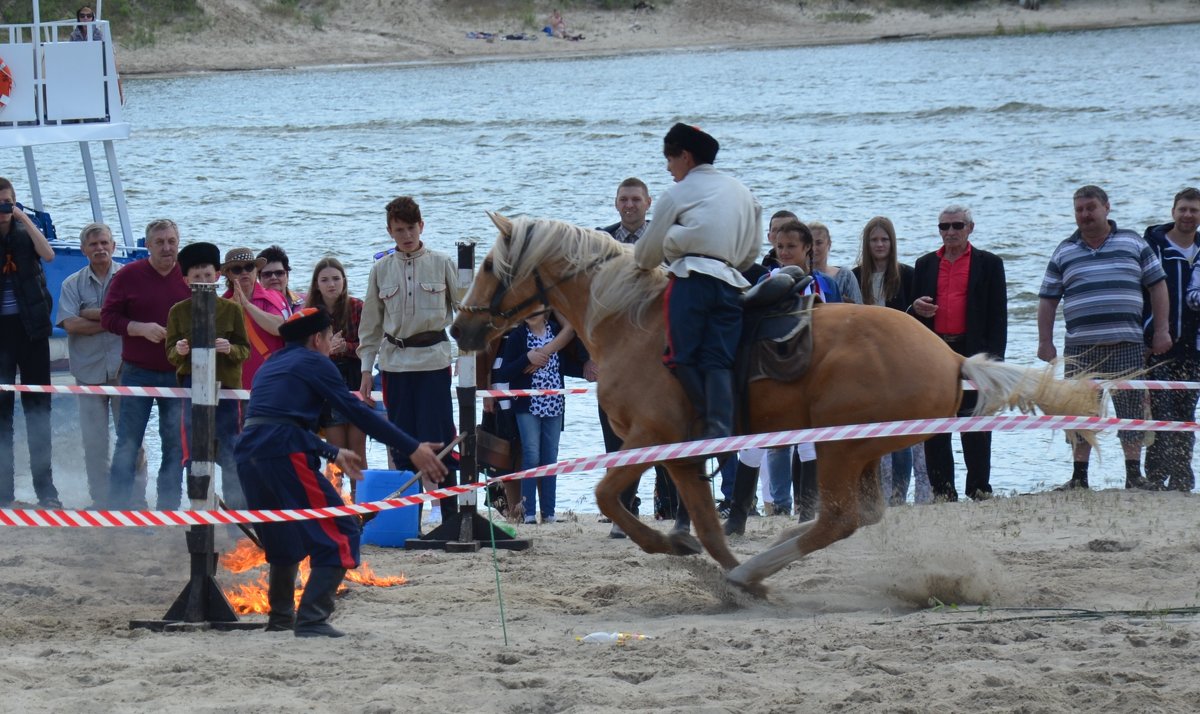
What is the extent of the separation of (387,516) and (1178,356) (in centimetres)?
566

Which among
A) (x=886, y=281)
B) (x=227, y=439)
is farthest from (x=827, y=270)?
(x=227, y=439)

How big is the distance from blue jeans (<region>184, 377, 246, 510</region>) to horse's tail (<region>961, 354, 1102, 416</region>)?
15.6 feet

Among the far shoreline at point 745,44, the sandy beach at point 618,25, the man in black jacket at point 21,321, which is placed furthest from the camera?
the far shoreline at point 745,44

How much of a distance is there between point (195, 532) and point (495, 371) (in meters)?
3.74

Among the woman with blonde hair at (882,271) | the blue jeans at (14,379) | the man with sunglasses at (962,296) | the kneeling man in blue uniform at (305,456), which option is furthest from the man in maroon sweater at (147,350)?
the man with sunglasses at (962,296)

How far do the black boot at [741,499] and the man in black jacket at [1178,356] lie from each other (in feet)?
10.0

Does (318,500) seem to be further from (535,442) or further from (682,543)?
(535,442)

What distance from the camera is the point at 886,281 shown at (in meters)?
10.9

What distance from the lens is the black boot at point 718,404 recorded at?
7668 mm

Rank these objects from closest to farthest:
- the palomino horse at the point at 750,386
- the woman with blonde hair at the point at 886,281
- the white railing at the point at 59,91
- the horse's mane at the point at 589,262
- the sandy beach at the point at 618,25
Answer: the palomino horse at the point at 750,386 < the horse's mane at the point at 589,262 < the woman with blonde hair at the point at 886,281 < the white railing at the point at 59,91 < the sandy beach at the point at 618,25

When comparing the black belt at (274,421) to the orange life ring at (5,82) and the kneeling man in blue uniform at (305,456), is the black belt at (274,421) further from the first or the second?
the orange life ring at (5,82)

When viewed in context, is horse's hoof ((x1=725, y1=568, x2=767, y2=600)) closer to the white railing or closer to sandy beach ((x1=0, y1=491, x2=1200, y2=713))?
sandy beach ((x1=0, y1=491, x2=1200, y2=713))

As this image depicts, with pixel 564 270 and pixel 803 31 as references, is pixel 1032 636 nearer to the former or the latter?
pixel 564 270

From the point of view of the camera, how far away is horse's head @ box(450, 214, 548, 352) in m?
8.28
